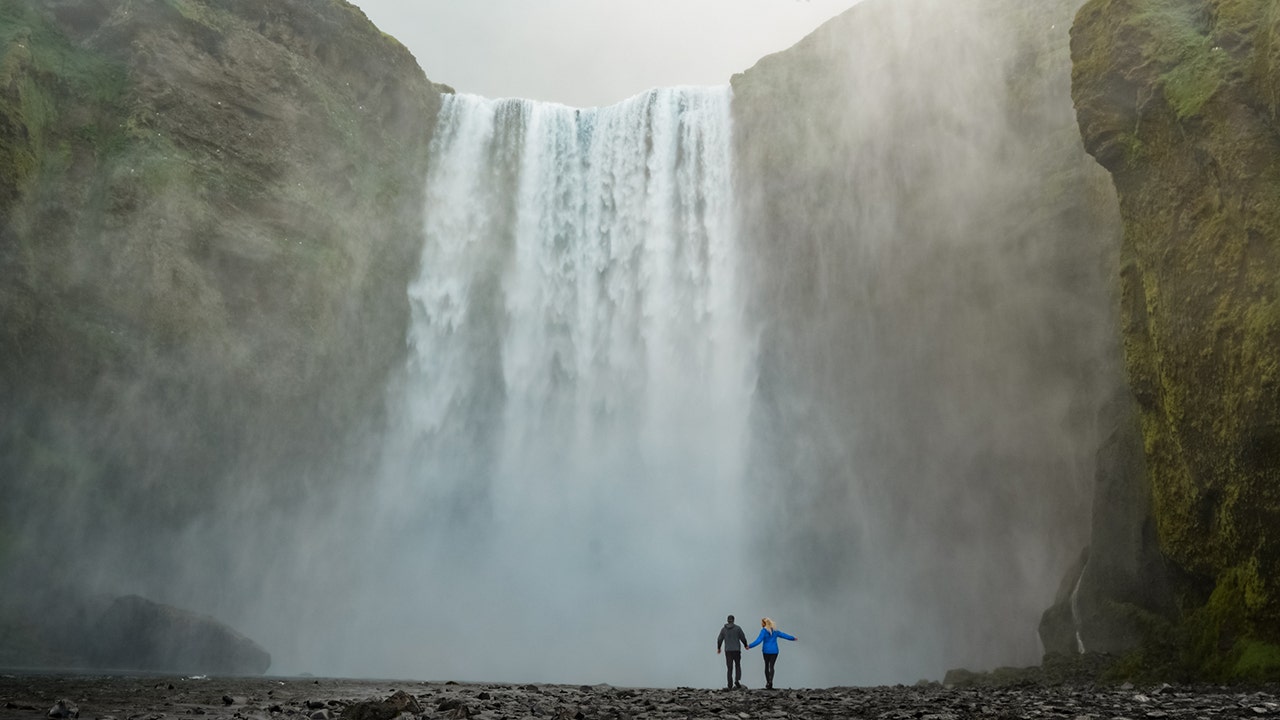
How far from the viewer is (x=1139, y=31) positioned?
1734 cm

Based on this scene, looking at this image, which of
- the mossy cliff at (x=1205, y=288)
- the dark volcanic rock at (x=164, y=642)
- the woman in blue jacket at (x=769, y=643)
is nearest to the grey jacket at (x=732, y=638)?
the woman in blue jacket at (x=769, y=643)

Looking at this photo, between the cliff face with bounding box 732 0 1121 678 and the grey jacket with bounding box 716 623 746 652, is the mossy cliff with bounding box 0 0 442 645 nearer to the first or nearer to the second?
the cliff face with bounding box 732 0 1121 678

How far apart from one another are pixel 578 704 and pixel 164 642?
15833mm

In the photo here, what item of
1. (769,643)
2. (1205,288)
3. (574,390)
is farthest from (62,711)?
(574,390)

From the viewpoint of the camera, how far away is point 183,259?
29.1 m

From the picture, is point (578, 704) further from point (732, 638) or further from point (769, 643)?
point (769, 643)

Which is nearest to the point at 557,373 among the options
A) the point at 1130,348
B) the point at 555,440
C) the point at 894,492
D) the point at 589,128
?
the point at 555,440

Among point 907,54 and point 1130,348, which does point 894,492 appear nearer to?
point 1130,348

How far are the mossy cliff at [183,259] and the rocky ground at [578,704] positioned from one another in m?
12.8

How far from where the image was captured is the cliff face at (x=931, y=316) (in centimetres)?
2686

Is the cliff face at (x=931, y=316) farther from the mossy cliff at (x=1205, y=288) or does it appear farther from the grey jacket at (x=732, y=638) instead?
the grey jacket at (x=732, y=638)

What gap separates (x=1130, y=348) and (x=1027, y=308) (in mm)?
10216

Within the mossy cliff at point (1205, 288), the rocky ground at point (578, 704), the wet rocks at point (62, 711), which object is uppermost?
the mossy cliff at point (1205, 288)

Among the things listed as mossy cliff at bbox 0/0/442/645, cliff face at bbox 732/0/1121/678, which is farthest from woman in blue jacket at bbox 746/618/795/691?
mossy cliff at bbox 0/0/442/645
